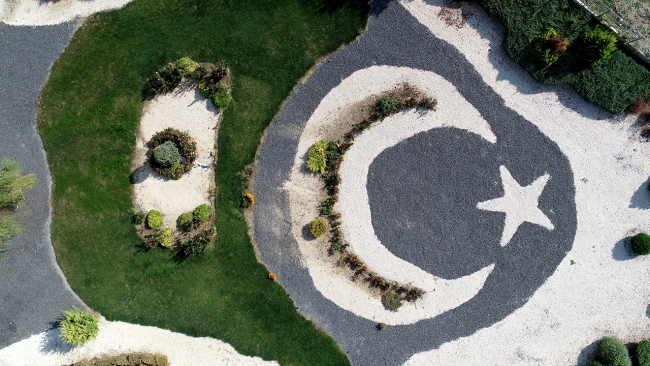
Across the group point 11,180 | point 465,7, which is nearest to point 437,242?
point 465,7

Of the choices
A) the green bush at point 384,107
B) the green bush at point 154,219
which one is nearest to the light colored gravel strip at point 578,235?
the green bush at point 384,107

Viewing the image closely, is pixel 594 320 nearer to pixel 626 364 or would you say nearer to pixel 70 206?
pixel 626 364

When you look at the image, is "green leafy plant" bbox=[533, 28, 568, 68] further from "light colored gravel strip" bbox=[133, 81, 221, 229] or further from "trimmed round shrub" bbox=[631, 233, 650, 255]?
"light colored gravel strip" bbox=[133, 81, 221, 229]

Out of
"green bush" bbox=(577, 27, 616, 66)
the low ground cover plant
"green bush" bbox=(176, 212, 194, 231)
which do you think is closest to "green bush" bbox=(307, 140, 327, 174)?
"green bush" bbox=(176, 212, 194, 231)

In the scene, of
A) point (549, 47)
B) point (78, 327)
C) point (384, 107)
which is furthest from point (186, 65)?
point (549, 47)

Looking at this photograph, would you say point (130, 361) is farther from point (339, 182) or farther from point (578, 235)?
point (578, 235)

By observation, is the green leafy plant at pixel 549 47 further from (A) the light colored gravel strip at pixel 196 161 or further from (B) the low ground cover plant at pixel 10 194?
(B) the low ground cover plant at pixel 10 194

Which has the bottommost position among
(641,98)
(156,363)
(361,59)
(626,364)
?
(156,363)
